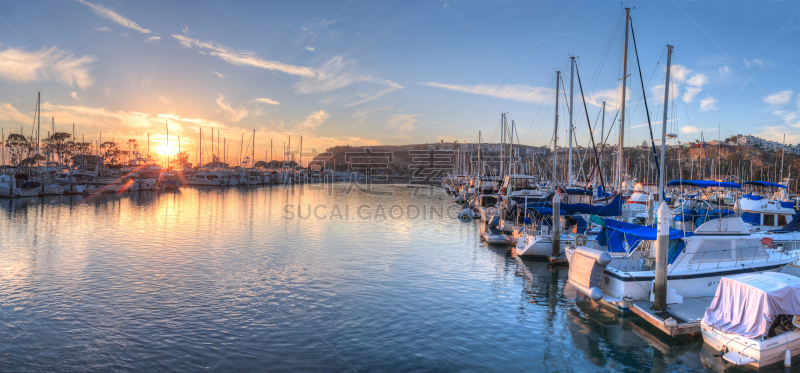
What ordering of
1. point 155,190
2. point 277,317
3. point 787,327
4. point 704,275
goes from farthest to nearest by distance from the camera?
point 155,190
point 704,275
point 277,317
point 787,327

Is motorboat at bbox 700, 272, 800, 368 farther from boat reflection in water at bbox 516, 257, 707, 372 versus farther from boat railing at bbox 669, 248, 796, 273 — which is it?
boat railing at bbox 669, 248, 796, 273

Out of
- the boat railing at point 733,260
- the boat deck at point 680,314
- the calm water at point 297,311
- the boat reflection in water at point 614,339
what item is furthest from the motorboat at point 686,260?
the calm water at point 297,311

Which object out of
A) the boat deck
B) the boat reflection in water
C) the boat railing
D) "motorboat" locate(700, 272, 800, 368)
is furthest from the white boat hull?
the boat railing

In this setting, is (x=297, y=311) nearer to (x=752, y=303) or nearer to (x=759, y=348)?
(x=759, y=348)

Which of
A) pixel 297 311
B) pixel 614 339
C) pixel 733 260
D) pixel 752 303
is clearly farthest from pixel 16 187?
pixel 752 303

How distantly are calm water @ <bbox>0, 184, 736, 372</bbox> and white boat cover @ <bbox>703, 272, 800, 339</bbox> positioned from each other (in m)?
1.32

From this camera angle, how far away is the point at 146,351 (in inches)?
502

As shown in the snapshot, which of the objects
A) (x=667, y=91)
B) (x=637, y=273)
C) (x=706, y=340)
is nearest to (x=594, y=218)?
(x=637, y=273)

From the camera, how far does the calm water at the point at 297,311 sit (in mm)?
12586

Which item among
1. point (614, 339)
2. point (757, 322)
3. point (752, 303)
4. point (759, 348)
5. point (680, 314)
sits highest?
point (752, 303)

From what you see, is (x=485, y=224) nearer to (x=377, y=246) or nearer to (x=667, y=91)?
(x=377, y=246)

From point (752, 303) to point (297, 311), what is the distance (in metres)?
14.6

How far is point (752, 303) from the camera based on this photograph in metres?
12.4

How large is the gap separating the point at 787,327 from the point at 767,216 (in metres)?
25.9
